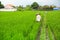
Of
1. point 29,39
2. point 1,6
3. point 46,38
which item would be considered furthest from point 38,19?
point 1,6

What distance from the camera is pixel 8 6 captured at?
160ft

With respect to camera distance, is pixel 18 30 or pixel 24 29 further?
pixel 24 29

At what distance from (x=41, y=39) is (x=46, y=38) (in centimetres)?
26

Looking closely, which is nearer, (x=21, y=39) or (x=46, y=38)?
(x=21, y=39)

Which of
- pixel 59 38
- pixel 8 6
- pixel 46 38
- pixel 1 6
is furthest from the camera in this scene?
pixel 8 6

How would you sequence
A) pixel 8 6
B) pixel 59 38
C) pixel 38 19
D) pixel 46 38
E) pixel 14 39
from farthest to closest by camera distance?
1. pixel 8 6
2. pixel 38 19
3. pixel 46 38
4. pixel 59 38
5. pixel 14 39

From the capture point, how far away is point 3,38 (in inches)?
221

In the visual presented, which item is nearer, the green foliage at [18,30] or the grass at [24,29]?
the green foliage at [18,30]

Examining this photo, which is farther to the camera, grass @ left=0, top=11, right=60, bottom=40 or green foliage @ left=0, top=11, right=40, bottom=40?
grass @ left=0, top=11, right=60, bottom=40

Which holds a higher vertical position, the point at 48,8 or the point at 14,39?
the point at 14,39

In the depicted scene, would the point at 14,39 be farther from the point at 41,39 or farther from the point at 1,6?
the point at 1,6

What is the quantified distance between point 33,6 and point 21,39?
45.6 m

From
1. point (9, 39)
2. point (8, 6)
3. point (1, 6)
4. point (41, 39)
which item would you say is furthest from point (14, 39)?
point (8, 6)

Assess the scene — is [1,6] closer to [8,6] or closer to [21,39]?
[8,6]
